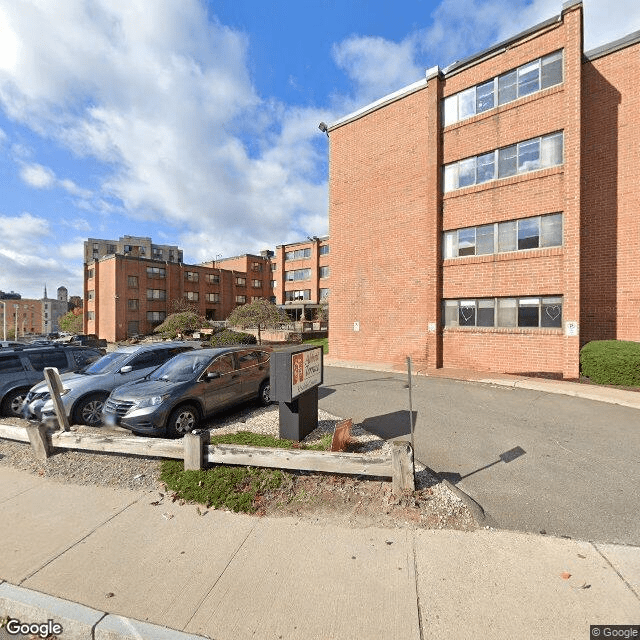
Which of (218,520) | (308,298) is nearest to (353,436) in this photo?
(218,520)

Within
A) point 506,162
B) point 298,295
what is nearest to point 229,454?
point 506,162

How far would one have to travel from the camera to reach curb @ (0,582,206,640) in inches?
108

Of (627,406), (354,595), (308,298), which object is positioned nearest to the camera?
(354,595)

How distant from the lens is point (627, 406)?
916 centimetres

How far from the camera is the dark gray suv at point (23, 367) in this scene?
357 inches

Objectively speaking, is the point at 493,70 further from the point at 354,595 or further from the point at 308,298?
the point at 308,298

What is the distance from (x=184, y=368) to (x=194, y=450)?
3.13m

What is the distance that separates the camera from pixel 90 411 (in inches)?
313

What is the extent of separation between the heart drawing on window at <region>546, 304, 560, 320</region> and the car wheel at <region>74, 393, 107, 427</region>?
51.7ft

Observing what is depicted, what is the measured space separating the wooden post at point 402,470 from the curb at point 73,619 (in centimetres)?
264

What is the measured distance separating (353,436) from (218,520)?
10.7 ft

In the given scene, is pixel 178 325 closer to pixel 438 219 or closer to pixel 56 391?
pixel 438 219

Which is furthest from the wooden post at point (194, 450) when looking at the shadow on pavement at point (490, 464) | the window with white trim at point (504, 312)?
the window with white trim at point (504, 312)

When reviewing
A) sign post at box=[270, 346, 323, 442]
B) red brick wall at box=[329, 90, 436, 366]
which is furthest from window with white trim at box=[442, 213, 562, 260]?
sign post at box=[270, 346, 323, 442]
